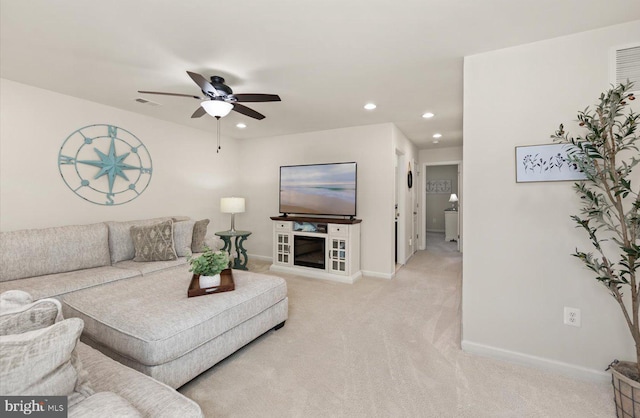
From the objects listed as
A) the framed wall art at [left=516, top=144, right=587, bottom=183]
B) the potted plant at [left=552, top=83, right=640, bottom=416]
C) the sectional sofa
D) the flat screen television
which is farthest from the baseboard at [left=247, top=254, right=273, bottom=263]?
the potted plant at [left=552, top=83, right=640, bottom=416]

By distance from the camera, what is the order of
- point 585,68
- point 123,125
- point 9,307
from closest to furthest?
point 9,307 → point 585,68 → point 123,125

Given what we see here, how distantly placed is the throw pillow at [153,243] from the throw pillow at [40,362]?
269 cm

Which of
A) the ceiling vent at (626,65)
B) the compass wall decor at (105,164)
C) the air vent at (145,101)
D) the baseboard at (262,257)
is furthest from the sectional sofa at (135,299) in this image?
the ceiling vent at (626,65)

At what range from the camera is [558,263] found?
204 centimetres

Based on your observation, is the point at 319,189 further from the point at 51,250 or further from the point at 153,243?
the point at 51,250

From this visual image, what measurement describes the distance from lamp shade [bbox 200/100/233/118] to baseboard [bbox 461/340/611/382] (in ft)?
9.42

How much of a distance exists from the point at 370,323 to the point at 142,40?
3.10m

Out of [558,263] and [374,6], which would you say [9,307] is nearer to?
[374,6]

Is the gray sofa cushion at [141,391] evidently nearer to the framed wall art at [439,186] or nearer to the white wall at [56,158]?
the white wall at [56,158]

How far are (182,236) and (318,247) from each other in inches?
76.3

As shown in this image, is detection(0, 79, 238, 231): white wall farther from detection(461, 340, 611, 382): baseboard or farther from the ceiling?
detection(461, 340, 611, 382): baseboard

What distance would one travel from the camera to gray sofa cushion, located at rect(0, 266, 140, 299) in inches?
92.2

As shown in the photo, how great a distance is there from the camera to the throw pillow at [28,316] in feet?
3.12

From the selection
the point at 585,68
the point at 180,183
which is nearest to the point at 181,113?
the point at 180,183
